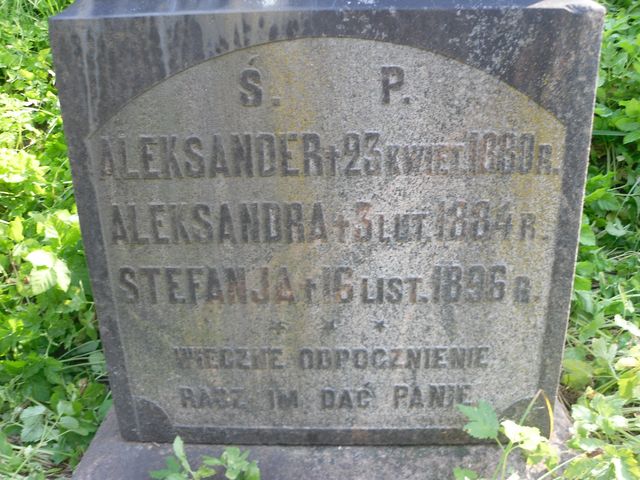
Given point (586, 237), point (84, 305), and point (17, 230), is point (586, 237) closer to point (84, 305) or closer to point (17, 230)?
point (84, 305)

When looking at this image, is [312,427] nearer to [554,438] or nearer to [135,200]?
[554,438]

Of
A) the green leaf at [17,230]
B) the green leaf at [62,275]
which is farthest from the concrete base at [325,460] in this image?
A: the green leaf at [17,230]

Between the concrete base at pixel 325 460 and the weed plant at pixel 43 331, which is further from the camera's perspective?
the weed plant at pixel 43 331

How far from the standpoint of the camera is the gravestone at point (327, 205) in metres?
1.43

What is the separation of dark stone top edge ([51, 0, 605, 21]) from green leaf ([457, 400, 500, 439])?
974 mm

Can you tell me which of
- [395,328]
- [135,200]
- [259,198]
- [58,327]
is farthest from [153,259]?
[58,327]

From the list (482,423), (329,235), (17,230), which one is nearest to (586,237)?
(482,423)

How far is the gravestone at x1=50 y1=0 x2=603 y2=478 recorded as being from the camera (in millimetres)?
1434

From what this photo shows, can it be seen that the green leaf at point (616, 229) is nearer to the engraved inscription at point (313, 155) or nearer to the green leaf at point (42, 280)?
the engraved inscription at point (313, 155)

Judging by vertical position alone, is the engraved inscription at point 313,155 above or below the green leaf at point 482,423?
above

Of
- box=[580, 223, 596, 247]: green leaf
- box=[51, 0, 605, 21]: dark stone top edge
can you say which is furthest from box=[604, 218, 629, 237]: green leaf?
box=[51, 0, 605, 21]: dark stone top edge

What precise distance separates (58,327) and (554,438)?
1726mm

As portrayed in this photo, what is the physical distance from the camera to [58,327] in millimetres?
2330

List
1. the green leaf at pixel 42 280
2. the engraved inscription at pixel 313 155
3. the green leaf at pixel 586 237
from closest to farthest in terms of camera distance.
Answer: the engraved inscription at pixel 313 155, the green leaf at pixel 42 280, the green leaf at pixel 586 237
